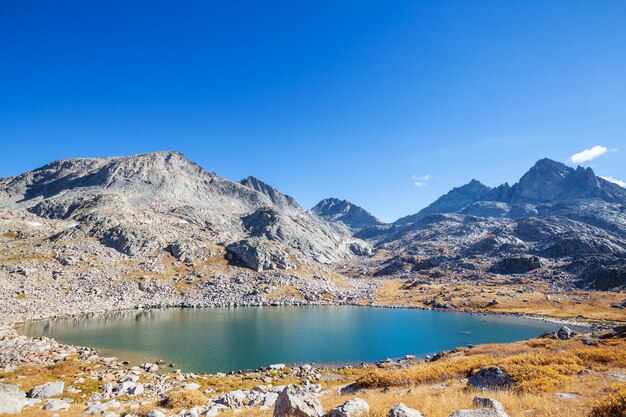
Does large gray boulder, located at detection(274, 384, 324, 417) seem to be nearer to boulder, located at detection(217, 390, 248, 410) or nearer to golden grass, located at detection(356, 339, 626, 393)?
golden grass, located at detection(356, 339, 626, 393)

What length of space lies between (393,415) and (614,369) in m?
22.5

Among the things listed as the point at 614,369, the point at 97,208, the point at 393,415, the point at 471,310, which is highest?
the point at 97,208

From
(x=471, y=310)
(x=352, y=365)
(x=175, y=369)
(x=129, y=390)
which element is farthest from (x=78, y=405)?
(x=471, y=310)

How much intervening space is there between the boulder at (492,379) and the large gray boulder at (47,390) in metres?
35.2

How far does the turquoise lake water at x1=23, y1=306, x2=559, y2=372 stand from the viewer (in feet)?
180

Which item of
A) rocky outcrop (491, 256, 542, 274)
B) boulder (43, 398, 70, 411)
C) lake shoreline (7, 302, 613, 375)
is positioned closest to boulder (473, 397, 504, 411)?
boulder (43, 398, 70, 411)

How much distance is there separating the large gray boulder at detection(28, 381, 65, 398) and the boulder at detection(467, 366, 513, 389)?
35.2m

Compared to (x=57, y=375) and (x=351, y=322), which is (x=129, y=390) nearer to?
(x=57, y=375)

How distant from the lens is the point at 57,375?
3719 centimetres

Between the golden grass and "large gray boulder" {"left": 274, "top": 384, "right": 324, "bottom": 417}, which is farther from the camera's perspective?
the golden grass

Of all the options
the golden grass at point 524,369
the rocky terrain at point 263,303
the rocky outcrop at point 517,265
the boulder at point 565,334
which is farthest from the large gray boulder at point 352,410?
the rocky outcrop at point 517,265

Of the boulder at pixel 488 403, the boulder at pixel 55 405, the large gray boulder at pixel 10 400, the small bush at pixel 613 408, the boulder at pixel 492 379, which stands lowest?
the boulder at pixel 55 405

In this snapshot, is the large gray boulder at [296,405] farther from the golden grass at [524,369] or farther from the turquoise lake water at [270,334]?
the turquoise lake water at [270,334]

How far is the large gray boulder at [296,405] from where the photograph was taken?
13922mm
